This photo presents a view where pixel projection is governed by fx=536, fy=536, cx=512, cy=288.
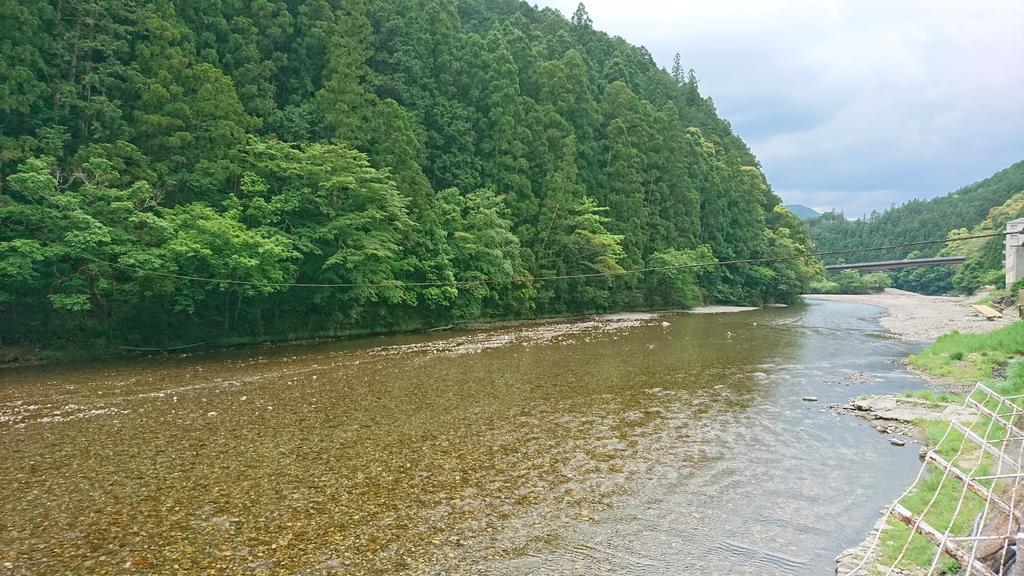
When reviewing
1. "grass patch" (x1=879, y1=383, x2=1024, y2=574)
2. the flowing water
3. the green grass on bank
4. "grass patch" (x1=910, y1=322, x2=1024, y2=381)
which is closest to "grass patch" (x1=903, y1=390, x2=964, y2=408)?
the green grass on bank

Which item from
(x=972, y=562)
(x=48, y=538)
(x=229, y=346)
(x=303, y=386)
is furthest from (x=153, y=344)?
(x=972, y=562)

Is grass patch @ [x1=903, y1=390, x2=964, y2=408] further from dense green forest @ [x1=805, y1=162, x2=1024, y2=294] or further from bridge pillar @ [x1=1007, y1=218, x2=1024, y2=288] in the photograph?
dense green forest @ [x1=805, y1=162, x2=1024, y2=294]

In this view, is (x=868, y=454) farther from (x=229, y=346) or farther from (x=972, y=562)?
(x=229, y=346)

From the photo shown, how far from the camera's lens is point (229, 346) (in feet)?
67.8

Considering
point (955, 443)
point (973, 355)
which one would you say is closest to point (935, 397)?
point (955, 443)

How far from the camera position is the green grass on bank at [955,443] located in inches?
198

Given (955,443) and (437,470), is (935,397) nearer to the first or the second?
(955,443)

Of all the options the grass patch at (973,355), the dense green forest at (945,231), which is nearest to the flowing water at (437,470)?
the grass patch at (973,355)

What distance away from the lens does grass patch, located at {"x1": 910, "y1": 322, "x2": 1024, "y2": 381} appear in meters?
13.7

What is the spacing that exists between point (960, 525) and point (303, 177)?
22.5m

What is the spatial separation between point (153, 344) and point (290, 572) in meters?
17.7

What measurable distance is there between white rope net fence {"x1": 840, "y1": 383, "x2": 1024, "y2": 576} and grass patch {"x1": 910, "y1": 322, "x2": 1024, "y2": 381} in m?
8.37

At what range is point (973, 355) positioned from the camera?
15.2m

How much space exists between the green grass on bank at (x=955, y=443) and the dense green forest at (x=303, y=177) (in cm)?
1402
